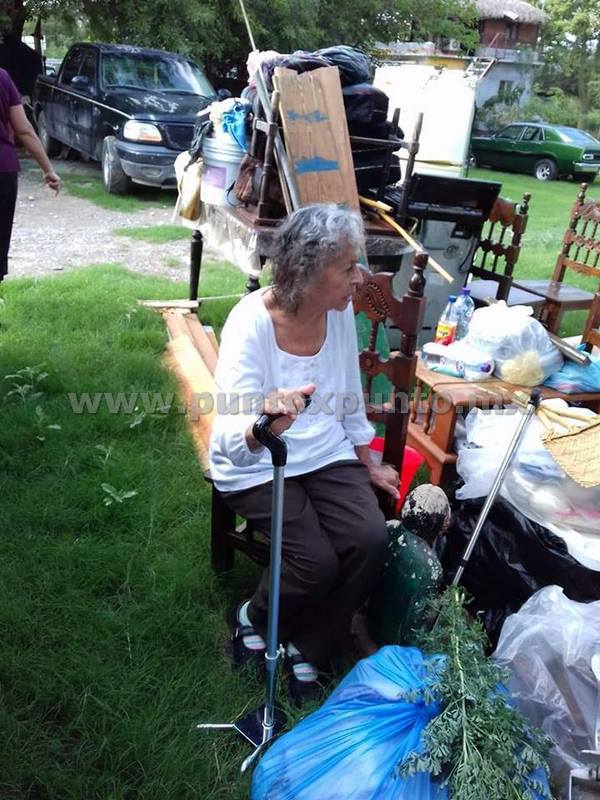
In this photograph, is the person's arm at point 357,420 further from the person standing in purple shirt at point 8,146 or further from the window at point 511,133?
the window at point 511,133

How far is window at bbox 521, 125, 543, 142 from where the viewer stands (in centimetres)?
1817

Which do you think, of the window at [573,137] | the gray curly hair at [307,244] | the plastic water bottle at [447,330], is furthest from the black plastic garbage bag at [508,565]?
the window at [573,137]

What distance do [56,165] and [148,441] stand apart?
9.53 meters

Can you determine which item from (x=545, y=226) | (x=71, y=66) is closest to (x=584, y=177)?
(x=545, y=226)

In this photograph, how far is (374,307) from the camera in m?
2.44

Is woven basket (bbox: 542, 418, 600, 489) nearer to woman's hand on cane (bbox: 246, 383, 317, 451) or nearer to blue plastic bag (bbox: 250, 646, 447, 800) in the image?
blue plastic bag (bbox: 250, 646, 447, 800)

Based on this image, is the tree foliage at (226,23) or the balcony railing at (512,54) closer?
the tree foliage at (226,23)

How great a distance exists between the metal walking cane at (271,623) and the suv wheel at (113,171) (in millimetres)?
8373

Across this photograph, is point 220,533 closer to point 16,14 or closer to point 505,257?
point 505,257

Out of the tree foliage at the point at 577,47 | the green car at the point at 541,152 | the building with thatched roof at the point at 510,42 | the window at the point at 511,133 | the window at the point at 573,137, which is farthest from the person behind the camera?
the building with thatched roof at the point at 510,42

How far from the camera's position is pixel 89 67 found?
398 inches

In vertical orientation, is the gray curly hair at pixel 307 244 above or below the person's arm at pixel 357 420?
above

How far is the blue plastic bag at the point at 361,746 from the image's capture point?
155 cm

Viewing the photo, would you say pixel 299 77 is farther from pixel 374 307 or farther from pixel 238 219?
pixel 374 307
